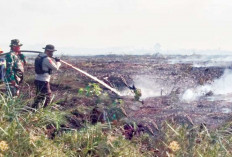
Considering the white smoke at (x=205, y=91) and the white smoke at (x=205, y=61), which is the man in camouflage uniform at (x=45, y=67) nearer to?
the white smoke at (x=205, y=91)

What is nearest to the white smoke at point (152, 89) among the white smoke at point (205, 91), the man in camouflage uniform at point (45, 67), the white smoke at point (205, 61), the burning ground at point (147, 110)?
the burning ground at point (147, 110)

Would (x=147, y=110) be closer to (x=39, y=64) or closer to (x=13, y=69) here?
(x=39, y=64)

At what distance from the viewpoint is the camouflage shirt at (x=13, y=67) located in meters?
8.40

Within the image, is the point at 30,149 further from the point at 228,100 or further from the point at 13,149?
the point at 228,100

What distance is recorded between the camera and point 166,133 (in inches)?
222

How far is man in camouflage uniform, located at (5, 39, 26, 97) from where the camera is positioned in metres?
8.42

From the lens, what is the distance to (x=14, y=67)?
8.52 m

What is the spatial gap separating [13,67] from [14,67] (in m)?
0.03

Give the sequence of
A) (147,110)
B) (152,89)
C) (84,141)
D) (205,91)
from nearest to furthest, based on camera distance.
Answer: (84,141) → (147,110) → (205,91) → (152,89)

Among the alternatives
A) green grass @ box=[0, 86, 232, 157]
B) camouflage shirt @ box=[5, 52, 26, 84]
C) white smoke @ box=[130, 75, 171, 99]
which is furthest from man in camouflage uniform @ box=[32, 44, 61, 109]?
white smoke @ box=[130, 75, 171, 99]

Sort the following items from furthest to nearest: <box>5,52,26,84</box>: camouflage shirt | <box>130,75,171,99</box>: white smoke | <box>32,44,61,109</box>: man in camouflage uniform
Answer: <box>130,75,171,99</box>: white smoke < <box>5,52,26,84</box>: camouflage shirt < <box>32,44,61,109</box>: man in camouflage uniform

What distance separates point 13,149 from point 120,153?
1.56 meters

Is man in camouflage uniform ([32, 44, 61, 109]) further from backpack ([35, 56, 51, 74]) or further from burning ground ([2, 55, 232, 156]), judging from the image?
burning ground ([2, 55, 232, 156])

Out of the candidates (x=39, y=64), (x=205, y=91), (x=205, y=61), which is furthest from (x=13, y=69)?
(x=205, y=61)
